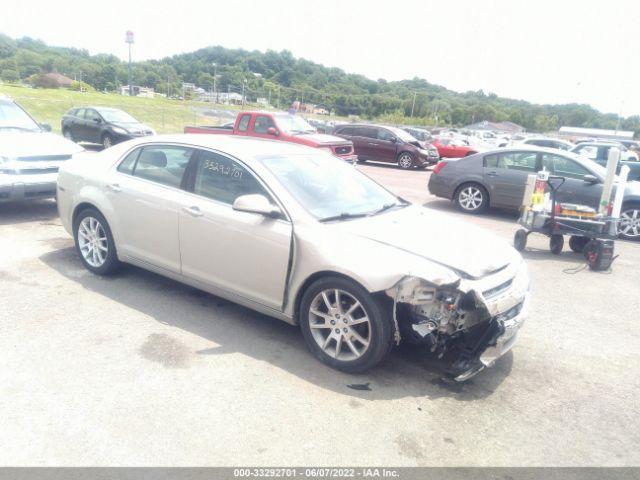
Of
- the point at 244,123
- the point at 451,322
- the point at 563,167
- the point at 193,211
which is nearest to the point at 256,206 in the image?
the point at 193,211

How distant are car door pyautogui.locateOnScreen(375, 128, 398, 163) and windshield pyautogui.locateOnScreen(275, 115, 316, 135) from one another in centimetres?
484

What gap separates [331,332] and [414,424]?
913 millimetres

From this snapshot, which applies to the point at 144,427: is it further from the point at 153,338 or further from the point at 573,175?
the point at 573,175

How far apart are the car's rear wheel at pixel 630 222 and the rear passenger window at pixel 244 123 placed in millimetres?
10448

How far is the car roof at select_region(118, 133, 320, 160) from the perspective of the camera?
184 inches

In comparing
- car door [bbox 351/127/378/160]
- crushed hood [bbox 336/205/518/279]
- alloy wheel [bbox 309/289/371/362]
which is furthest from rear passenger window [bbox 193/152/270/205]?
car door [bbox 351/127/378/160]

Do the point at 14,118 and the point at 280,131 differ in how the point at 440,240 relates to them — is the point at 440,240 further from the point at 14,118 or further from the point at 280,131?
the point at 280,131

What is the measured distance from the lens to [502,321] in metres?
3.69

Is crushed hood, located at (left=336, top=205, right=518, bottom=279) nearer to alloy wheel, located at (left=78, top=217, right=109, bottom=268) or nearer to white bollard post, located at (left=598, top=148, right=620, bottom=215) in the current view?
alloy wheel, located at (left=78, top=217, right=109, bottom=268)

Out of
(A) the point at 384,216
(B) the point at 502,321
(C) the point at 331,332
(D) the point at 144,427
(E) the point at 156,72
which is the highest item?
(E) the point at 156,72

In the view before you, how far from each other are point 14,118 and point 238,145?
642 cm

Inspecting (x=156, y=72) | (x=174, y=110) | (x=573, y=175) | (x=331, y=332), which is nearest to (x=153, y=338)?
(x=331, y=332)

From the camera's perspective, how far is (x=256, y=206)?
409 cm

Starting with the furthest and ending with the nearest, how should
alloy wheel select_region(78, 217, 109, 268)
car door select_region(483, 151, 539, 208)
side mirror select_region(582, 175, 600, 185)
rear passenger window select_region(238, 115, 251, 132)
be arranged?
rear passenger window select_region(238, 115, 251, 132) → car door select_region(483, 151, 539, 208) → side mirror select_region(582, 175, 600, 185) → alloy wheel select_region(78, 217, 109, 268)
